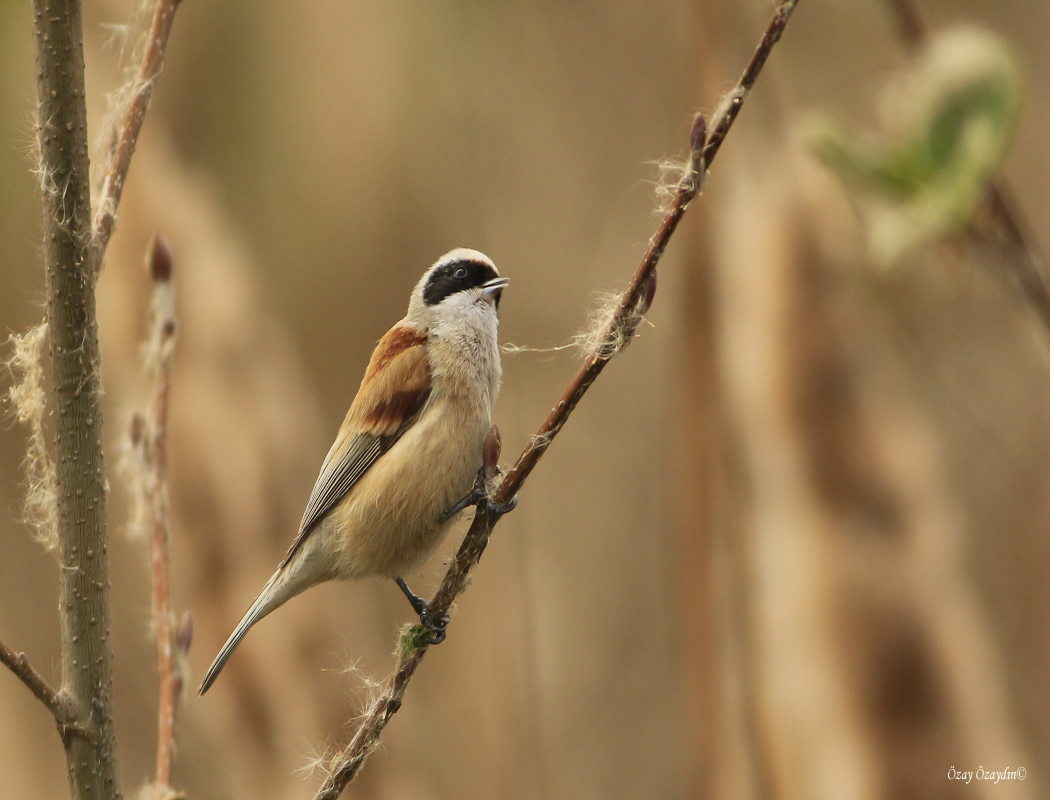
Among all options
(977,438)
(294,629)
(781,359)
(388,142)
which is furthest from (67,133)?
(977,438)

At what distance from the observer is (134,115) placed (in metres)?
1.45

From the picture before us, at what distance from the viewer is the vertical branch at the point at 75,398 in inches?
47.7

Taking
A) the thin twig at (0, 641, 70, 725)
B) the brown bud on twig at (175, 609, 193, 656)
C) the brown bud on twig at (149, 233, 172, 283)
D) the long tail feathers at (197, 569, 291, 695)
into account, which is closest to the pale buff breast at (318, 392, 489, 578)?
the long tail feathers at (197, 569, 291, 695)

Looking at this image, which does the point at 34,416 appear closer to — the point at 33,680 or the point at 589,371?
the point at 33,680

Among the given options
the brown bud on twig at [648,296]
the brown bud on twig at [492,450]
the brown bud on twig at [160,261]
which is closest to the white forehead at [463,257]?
the brown bud on twig at [492,450]

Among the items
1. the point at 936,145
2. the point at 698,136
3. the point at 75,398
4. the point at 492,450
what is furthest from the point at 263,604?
the point at 936,145

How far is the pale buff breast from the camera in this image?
220 centimetres

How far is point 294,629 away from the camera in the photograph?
287cm

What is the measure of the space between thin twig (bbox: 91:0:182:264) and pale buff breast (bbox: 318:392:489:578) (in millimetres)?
979

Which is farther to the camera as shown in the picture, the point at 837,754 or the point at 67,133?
the point at 837,754

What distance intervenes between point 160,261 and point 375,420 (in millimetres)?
757

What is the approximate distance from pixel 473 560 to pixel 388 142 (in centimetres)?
389

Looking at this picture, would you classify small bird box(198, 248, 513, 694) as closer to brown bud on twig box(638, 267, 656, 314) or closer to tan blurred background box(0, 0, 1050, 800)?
tan blurred background box(0, 0, 1050, 800)

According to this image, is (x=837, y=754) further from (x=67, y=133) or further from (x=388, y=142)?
(x=388, y=142)
